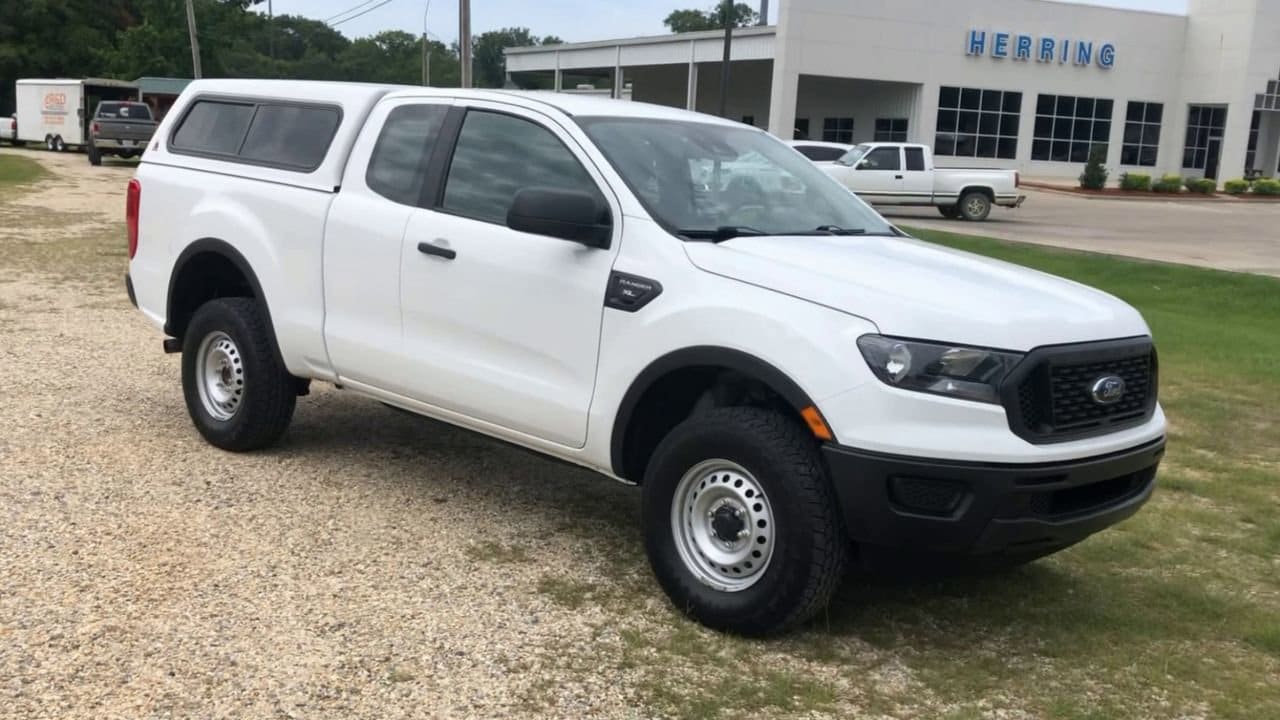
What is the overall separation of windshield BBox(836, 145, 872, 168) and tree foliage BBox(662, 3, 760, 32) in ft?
295

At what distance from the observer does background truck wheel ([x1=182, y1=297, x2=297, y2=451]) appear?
6062 millimetres

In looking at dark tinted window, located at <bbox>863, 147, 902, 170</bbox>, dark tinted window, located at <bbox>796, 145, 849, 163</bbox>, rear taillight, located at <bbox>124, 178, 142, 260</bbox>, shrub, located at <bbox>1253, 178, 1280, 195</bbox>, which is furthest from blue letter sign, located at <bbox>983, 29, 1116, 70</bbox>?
rear taillight, located at <bbox>124, 178, 142, 260</bbox>

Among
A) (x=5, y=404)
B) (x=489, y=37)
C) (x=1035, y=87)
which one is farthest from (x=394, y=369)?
(x=489, y=37)

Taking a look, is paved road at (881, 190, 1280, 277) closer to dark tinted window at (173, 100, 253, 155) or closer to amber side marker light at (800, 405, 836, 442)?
dark tinted window at (173, 100, 253, 155)

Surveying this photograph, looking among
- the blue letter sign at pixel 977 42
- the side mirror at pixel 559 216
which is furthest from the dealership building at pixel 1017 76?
the side mirror at pixel 559 216

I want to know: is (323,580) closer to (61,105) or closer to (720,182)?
(720,182)

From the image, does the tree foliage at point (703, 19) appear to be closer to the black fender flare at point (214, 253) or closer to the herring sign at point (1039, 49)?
the herring sign at point (1039, 49)

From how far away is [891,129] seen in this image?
4822 centimetres

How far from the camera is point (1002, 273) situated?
463 cm

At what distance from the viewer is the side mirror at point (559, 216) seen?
177 inches

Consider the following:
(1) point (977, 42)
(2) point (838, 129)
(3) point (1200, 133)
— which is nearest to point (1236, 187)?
(3) point (1200, 133)

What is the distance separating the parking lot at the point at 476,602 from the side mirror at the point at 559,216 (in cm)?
137

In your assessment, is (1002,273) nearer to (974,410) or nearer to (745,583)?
(974,410)

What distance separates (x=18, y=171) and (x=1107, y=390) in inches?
1325
